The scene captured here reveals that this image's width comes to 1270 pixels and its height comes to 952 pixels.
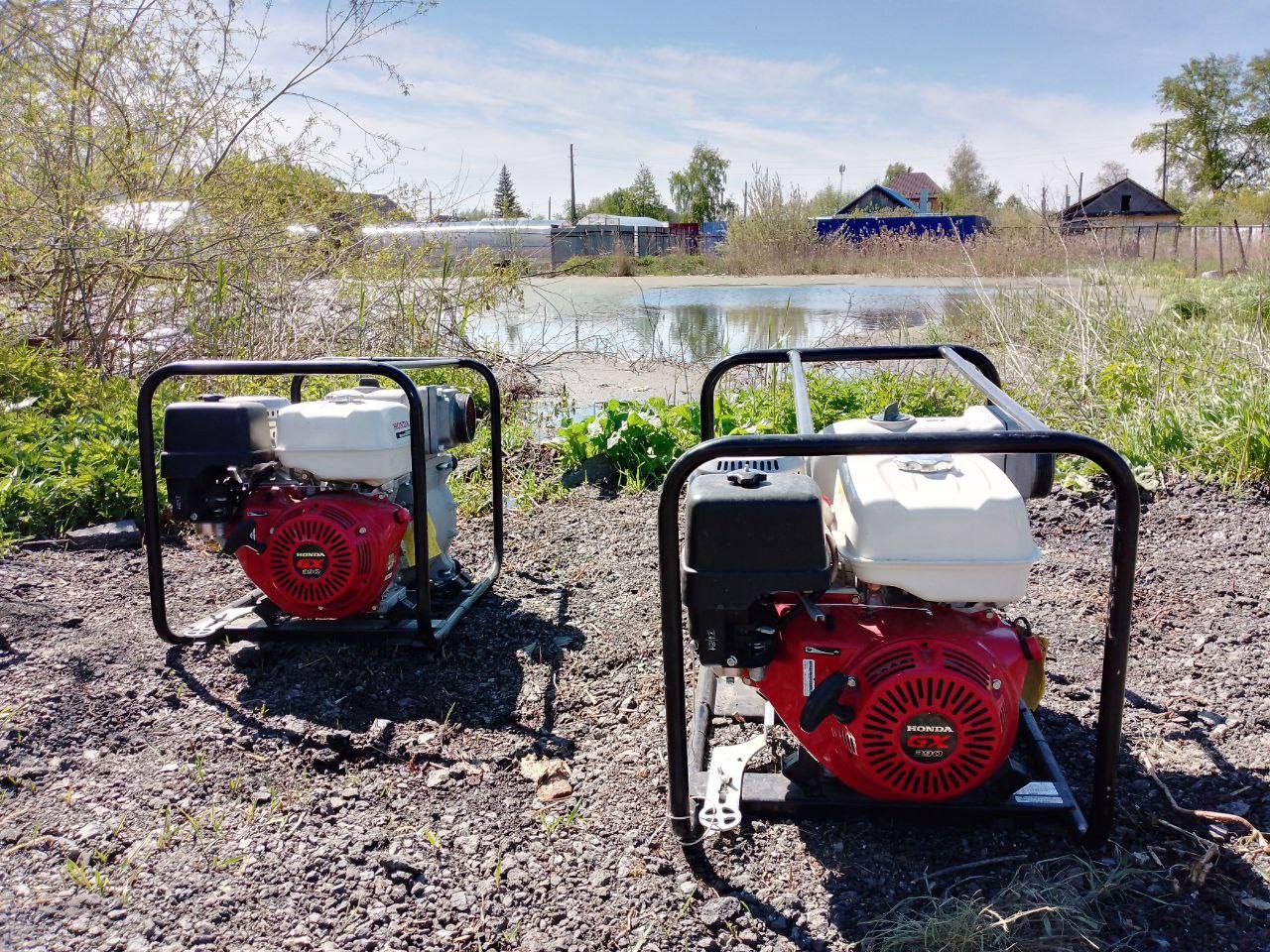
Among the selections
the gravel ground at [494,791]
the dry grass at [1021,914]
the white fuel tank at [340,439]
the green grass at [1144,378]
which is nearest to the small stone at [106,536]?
the gravel ground at [494,791]

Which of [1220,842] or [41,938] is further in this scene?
[1220,842]

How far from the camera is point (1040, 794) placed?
2.03m

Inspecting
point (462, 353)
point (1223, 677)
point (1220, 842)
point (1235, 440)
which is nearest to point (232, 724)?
→ point (1220, 842)

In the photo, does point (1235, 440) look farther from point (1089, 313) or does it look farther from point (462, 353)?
point (462, 353)

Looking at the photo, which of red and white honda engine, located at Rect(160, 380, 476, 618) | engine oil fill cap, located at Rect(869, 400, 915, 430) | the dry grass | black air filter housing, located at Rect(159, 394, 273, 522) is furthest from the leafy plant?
the dry grass

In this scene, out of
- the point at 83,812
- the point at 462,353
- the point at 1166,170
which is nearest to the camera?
the point at 83,812

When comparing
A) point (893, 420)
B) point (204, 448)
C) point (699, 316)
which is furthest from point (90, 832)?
point (699, 316)

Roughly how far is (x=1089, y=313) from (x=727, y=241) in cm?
1069

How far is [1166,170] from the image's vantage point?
5122cm

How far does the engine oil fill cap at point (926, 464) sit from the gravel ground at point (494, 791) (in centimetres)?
80

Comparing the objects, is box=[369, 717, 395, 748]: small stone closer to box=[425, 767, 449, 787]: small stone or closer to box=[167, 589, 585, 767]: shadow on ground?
box=[167, 589, 585, 767]: shadow on ground

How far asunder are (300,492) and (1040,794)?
2360 millimetres

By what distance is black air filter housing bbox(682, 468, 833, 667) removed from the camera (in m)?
1.77

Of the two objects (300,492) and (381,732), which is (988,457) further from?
(300,492)
